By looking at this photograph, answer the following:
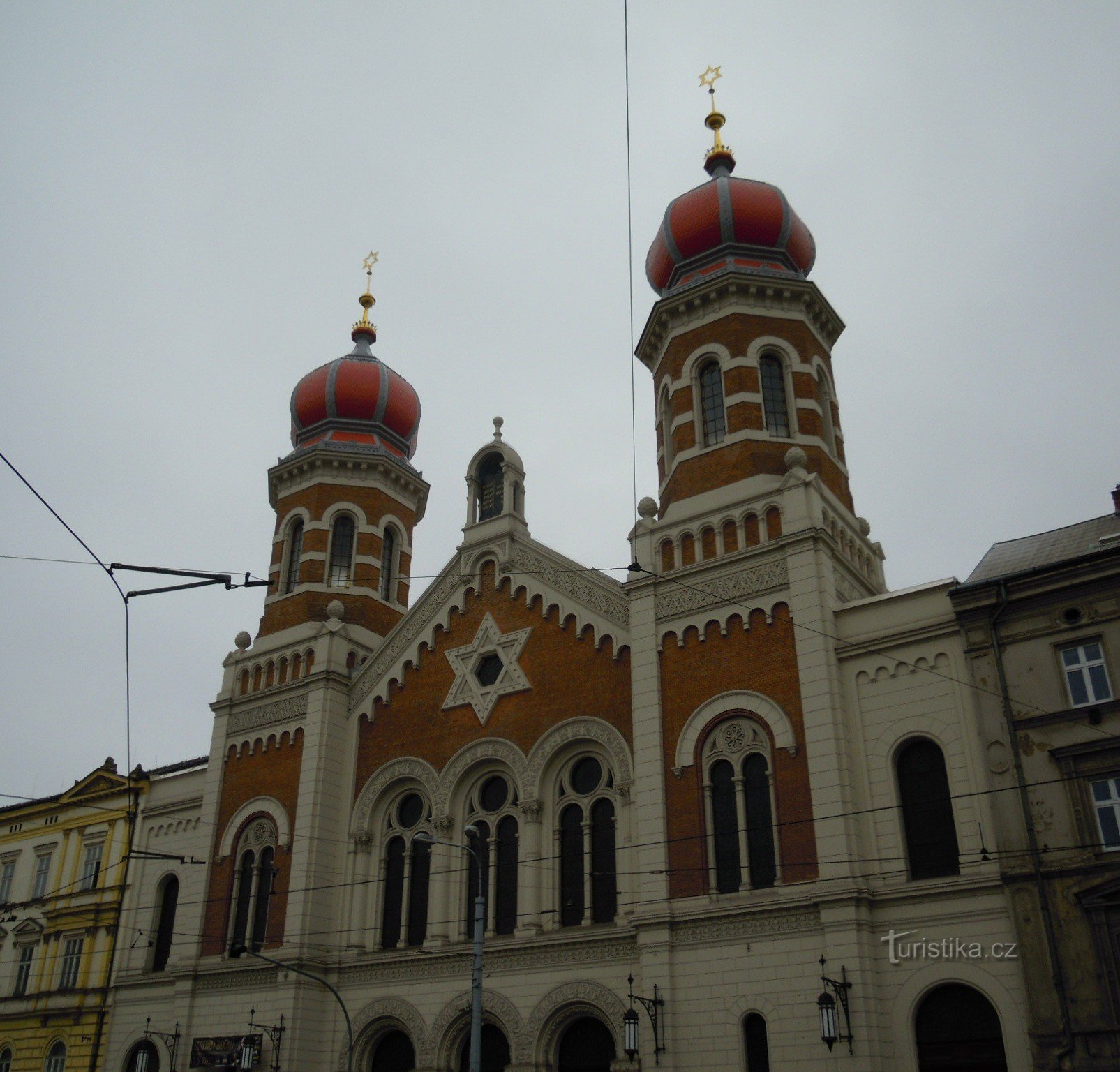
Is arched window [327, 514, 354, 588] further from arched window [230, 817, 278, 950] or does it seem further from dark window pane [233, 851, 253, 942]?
dark window pane [233, 851, 253, 942]

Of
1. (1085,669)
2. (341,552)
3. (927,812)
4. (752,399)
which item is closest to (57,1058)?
(341,552)

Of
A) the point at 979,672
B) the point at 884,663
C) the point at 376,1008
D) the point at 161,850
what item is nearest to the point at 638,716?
the point at 884,663

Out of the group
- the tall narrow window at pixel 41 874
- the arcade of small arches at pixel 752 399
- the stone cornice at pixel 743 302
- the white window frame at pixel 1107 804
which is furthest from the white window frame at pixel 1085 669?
the tall narrow window at pixel 41 874

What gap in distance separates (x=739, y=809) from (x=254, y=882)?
560 inches

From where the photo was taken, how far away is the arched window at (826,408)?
27.8 metres

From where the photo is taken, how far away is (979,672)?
20.6 metres

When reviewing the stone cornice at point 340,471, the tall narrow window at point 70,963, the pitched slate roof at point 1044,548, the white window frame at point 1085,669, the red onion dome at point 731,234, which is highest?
the red onion dome at point 731,234

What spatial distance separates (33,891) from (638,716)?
2443 centimetres

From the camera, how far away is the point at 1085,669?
1948cm

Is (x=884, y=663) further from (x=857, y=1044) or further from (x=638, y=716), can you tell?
(x=857, y=1044)

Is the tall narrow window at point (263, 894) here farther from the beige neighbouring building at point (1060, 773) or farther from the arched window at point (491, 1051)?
the beige neighbouring building at point (1060, 773)

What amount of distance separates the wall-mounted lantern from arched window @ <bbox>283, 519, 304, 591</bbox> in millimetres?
20703

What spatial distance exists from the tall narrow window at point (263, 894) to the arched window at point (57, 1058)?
917cm

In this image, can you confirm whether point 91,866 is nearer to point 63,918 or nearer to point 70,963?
point 63,918
